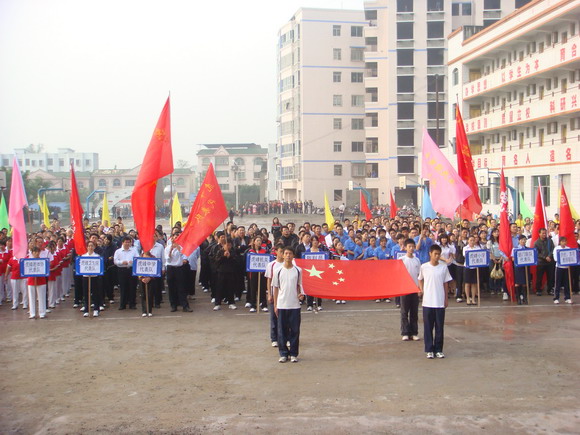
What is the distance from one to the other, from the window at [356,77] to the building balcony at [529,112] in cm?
3052

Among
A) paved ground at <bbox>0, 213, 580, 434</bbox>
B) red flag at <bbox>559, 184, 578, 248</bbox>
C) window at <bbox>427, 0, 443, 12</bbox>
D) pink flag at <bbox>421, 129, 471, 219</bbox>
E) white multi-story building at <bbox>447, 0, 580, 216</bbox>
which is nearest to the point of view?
paved ground at <bbox>0, 213, 580, 434</bbox>

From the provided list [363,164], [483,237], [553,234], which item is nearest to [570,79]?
[553,234]

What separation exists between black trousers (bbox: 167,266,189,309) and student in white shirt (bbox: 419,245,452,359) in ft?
20.0

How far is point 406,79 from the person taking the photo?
66625 millimetres

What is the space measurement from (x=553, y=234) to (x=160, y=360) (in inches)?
438

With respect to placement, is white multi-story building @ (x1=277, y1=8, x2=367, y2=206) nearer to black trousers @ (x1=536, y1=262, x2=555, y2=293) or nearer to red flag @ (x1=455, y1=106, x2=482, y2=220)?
red flag @ (x1=455, y1=106, x2=482, y2=220)

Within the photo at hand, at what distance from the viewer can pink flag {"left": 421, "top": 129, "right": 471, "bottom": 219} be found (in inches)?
647

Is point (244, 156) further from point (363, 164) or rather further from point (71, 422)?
point (71, 422)

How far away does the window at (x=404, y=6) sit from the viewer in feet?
212

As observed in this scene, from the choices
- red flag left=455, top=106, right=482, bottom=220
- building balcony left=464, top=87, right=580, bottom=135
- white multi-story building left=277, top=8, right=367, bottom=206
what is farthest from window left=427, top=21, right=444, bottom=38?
red flag left=455, top=106, right=482, bottom=220

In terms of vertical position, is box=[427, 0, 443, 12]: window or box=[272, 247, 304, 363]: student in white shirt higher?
box=[427, 0, 443, 12]: window

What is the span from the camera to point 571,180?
33625mm

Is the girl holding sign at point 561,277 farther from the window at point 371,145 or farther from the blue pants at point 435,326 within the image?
the window at point 371,145

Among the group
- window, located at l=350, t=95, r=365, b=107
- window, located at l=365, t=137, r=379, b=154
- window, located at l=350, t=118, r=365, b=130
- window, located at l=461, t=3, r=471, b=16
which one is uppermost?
window, located at l=461, t=3, r=471, b=16
